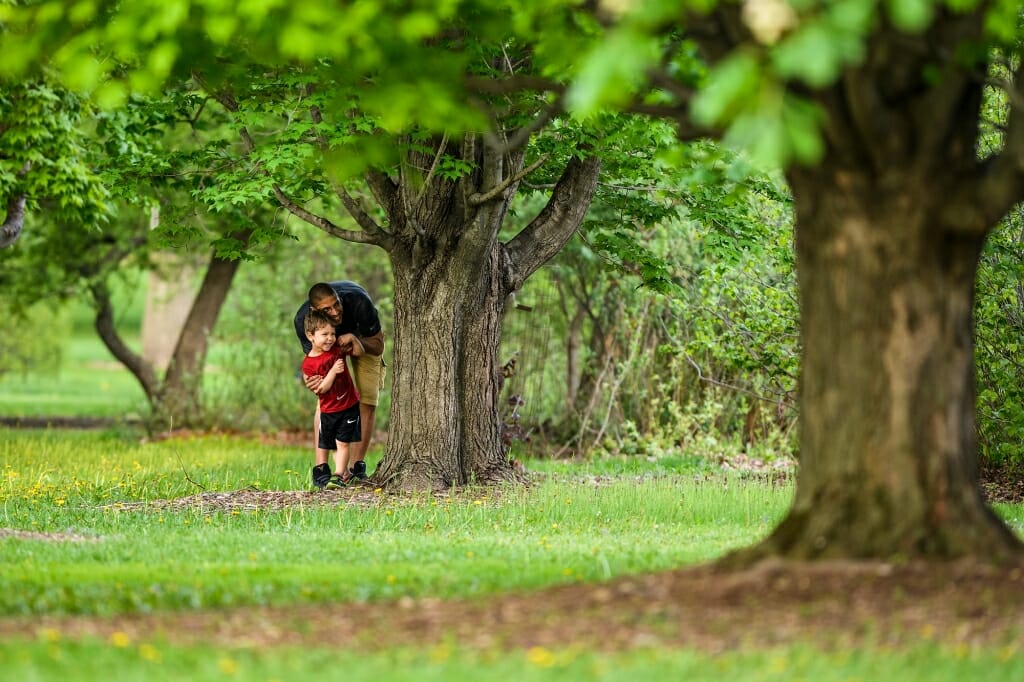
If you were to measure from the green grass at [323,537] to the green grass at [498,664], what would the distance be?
46.1 inches

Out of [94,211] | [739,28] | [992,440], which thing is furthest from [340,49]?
[94,211]

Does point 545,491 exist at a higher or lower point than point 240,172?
lower

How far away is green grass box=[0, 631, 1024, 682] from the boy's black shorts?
657 centimetres

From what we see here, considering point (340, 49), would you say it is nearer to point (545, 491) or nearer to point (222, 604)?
point (222, 604)

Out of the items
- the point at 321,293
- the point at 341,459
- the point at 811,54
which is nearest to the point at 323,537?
the point at 341,459

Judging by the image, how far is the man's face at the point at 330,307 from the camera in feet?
38.1

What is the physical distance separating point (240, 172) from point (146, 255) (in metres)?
10.9

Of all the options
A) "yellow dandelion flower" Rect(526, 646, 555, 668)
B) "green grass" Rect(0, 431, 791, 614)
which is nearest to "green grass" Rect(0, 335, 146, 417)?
"green grass" Rect(0, 431, 791, 614)

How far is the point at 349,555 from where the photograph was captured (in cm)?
784

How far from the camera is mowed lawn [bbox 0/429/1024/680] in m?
4.81

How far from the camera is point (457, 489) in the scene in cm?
1156

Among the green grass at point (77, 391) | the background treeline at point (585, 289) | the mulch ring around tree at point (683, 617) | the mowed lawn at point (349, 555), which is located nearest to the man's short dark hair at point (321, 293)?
the background treeline at point (585, 289)

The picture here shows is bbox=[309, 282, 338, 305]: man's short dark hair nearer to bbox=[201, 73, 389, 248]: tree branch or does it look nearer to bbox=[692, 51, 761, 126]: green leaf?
bbox=[201, 73, 389, 248]: tree branch

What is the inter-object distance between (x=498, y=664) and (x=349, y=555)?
3159mm
